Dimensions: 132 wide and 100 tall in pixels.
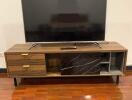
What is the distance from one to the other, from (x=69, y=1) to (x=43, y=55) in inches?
33.6

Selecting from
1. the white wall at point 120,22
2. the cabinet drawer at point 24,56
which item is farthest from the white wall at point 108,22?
the cabinet drawer at point 24,56

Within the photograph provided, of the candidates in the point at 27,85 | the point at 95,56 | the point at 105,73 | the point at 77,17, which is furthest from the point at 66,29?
the point at 27,85

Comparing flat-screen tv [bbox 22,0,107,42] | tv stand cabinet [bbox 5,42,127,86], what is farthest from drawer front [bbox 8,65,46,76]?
flat-screen tv [bbox 22,0,107,42]

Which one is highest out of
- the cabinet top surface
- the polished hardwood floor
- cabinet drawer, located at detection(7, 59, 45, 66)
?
the cabinet top surface

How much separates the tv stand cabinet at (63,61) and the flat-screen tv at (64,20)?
163 millimetres

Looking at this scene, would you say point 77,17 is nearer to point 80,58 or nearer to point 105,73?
point 80,58

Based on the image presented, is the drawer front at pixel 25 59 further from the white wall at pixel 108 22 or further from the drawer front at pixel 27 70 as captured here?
the white wall at pixel 108 22

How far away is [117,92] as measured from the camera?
2.32 meters

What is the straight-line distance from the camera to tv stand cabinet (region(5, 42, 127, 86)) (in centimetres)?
234

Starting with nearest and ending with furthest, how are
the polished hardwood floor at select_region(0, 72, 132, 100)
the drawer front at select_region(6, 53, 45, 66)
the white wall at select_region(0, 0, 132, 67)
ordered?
1. the polished hardwood floor at select_region(0, 72, 132, 100)
2. the drawer front at select_region(6, 53, 45, 66)
3. the white wall at select_region(0, 0, 132, 67)

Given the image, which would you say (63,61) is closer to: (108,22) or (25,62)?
(25,62)

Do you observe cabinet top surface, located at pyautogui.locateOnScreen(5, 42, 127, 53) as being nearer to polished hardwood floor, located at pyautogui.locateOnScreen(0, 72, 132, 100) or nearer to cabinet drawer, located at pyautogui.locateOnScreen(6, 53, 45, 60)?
cabinet drawer, located at pyautogui.locateOnScreen(6, 53, 45, 60)

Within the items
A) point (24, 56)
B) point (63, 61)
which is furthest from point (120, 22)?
point (24, 56)

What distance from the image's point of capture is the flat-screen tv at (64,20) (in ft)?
7.80
